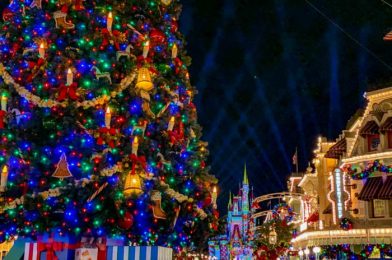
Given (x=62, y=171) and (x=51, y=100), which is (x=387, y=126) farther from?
(x=62, y=171)

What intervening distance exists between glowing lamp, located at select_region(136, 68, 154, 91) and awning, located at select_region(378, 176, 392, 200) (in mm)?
20706

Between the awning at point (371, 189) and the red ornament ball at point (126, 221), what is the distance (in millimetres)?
21211

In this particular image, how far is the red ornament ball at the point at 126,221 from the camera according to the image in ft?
30.9

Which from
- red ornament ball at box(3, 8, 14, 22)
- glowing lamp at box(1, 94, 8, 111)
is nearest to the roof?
red ornament ball at box(3, 8, 14, 22)

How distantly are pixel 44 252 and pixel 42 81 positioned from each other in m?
3.63

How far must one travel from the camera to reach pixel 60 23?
999 centimetres

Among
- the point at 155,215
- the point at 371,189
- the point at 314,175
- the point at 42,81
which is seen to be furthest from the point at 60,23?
the point at 314,175

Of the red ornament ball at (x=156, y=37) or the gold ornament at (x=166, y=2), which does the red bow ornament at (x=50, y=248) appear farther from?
the gold ornament at (x=166, y=2)

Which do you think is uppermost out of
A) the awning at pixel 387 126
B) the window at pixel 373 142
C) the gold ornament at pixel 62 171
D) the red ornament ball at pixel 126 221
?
the awning at pixel 387 126

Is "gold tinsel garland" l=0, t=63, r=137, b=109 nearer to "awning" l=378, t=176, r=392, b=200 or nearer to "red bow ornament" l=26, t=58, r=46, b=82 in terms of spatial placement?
"red bow ornament" l=26, t=58, r=46, b=82

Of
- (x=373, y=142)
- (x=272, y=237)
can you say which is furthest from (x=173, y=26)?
(x=272, y=237)

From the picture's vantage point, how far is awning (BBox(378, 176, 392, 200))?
26581 millimetres

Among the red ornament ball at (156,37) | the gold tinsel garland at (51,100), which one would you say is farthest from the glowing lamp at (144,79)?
the red ornament ball at (156,37)

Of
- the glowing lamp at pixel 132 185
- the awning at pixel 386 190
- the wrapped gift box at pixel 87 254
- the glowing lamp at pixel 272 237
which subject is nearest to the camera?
the glowing lamp at pixel 132 185
